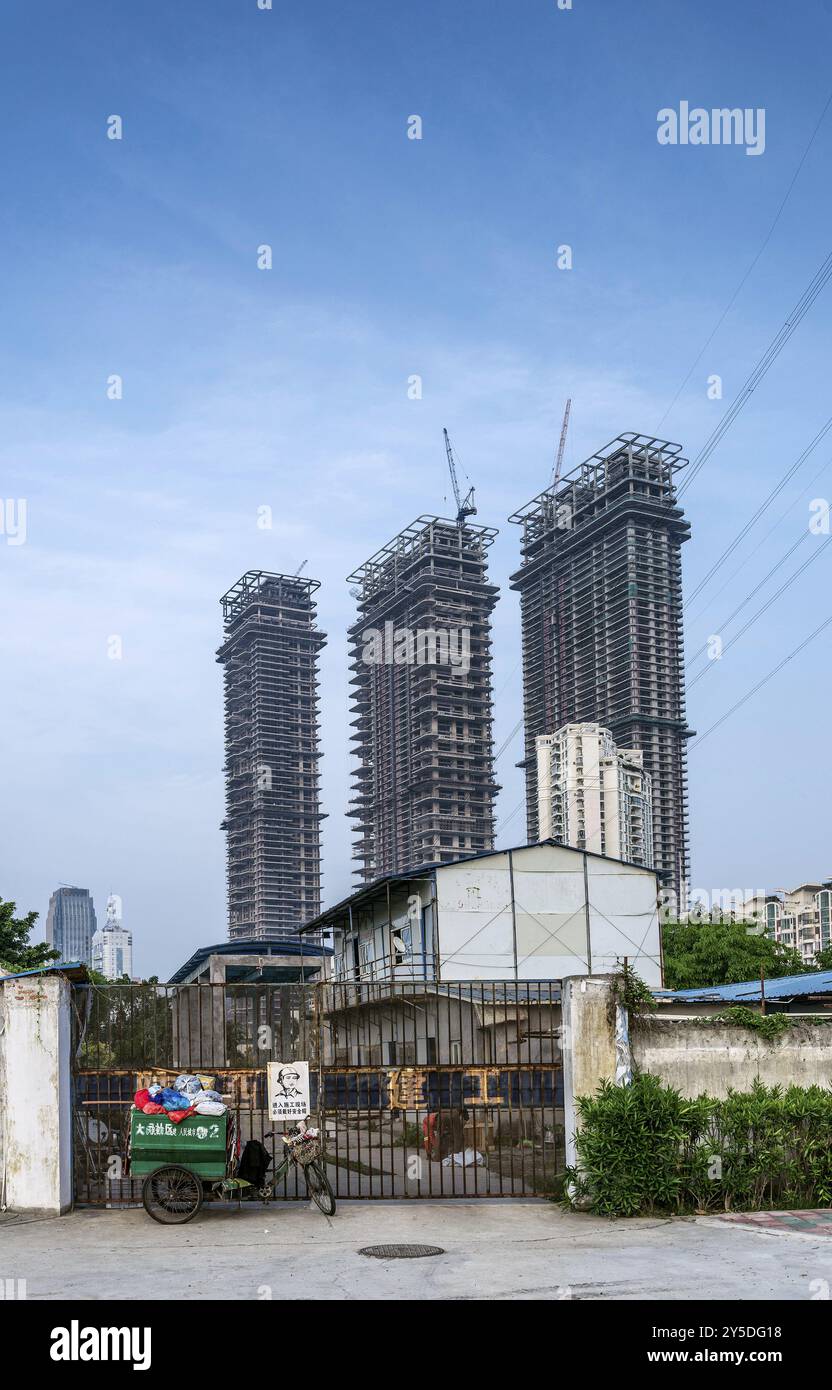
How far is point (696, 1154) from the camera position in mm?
16188

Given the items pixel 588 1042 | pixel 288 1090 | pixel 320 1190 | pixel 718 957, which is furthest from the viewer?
pixel 718 957

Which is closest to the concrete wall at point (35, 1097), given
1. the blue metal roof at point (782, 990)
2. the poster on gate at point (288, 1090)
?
the poster on gate at point (288, 1090)

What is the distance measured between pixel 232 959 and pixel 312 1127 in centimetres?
4556

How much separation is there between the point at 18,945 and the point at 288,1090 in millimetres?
35069

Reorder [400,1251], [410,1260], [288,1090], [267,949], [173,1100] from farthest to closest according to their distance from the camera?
[267,949]
[288,1090]
[173,1100]
[400,1251]
[410,1260]

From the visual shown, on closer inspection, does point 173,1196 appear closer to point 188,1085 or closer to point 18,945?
point 188,1085

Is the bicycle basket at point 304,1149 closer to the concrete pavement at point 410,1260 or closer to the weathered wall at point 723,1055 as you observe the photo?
the concrete pavement at point 410,1260

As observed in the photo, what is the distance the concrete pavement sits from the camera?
11406 mm

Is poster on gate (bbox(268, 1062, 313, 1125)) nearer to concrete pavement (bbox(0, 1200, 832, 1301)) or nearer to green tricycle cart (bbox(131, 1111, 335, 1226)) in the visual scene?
green tricycle cart (bbox(131, 1111, 335, 1226))

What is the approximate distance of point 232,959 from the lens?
6147cm

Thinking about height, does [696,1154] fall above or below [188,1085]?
below

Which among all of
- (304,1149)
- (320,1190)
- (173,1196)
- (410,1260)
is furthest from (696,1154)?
(173,1196)
